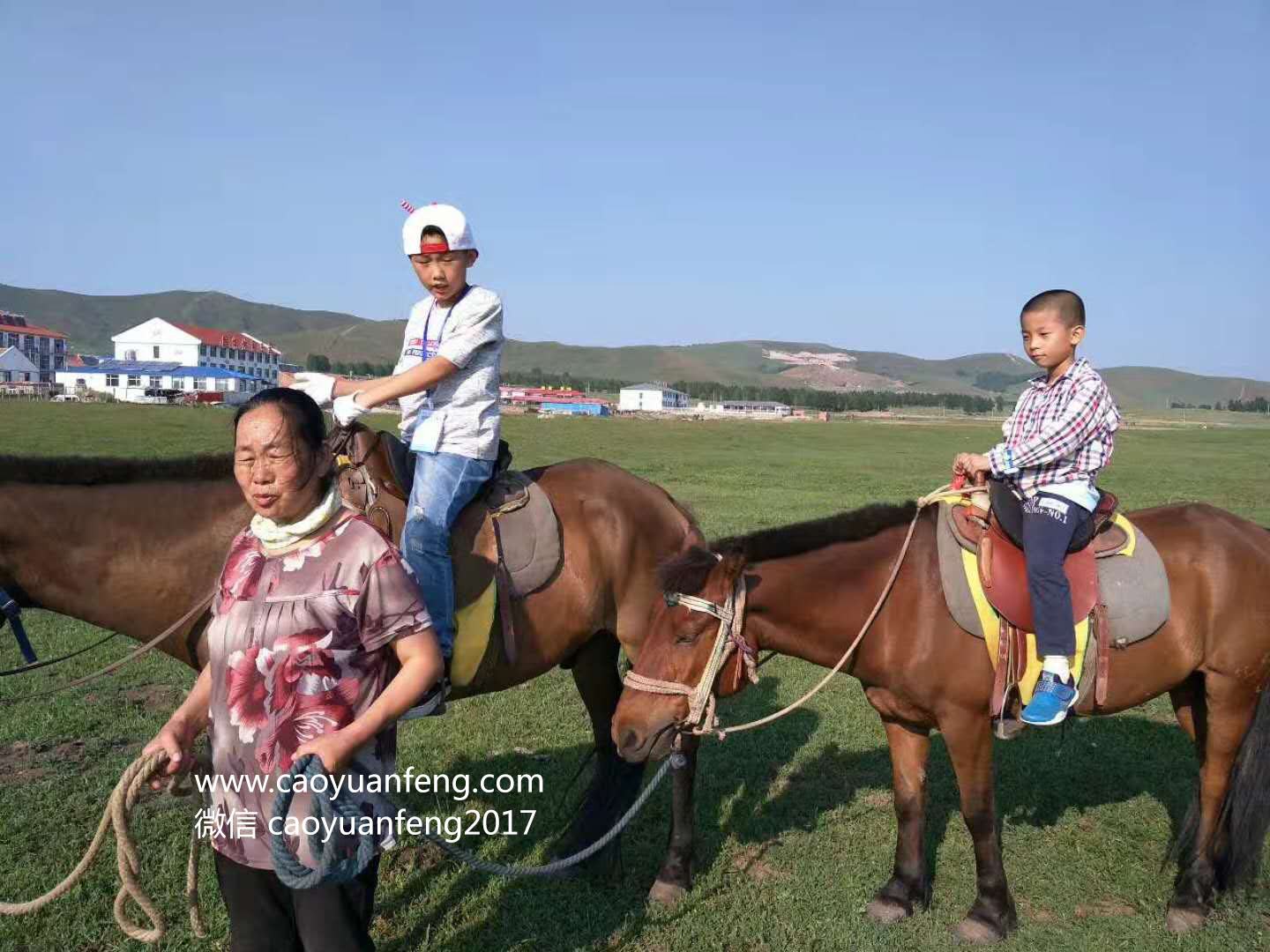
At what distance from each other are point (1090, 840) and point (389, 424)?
38247 millimetres

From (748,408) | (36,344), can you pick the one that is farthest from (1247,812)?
(36,344)

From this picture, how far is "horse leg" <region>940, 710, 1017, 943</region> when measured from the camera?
413 cm

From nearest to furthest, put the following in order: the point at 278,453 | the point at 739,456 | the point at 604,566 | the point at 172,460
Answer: the point at 278,453 < the point at 172,460 < the point at 604,566 < the point at 739,456

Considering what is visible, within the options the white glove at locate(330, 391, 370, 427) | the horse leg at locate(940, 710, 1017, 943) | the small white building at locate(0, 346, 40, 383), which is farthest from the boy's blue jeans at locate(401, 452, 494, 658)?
the small white building at locate(0, 346, 40, 383)

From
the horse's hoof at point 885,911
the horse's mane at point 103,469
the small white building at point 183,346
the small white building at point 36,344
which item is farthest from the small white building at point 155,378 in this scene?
the horse's hoof at point 885,911

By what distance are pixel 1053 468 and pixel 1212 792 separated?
1980 millimetres

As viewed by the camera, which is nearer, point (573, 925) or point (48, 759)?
point (573, 925)

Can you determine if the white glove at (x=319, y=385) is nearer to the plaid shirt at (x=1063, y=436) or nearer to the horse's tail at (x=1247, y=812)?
the plaid shirt at (x=1063, y=436)

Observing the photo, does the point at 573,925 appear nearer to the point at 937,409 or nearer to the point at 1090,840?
the point at 1090,840

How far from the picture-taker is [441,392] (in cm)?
420

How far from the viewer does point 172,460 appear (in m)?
4.07

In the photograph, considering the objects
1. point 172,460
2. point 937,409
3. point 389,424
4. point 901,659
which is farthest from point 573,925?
point 937,409

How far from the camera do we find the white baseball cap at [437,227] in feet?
13.0

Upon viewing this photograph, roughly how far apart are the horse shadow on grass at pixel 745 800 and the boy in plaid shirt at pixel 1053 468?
183 cm
